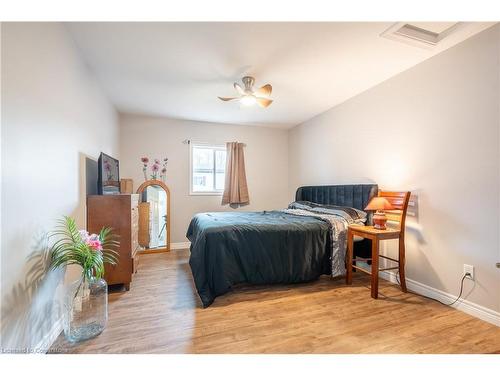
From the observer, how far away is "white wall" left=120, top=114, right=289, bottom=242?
416cm

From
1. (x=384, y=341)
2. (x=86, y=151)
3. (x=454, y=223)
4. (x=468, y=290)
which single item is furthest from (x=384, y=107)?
(x=86, y=151)

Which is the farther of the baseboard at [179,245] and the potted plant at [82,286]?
the baseboard at [179,245]

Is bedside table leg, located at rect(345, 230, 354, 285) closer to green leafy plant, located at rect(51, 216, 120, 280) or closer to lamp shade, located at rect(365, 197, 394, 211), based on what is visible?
lamp shade, located at rect(365, 197, 394, 211)

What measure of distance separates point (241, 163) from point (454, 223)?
3.41 metres

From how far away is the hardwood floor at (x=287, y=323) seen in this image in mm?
1539

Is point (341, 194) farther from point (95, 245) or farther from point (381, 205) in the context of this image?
point (95, 245)

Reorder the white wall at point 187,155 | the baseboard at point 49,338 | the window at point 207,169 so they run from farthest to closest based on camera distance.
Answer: the window at point 207,169 → the white wall at point 187,155 → the baseboard at point 49,338

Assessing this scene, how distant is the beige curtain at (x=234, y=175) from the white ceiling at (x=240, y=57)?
4.32 feet

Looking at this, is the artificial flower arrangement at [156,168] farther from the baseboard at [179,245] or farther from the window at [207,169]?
the baseboard at [179,245]

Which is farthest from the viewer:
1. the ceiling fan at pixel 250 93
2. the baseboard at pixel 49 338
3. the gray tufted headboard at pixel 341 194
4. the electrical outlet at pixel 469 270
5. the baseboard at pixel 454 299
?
the gray tufted headboard at pixel 341 194

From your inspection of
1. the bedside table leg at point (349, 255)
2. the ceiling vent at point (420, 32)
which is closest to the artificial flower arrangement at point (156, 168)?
the bedside table leg at point (349, 255)

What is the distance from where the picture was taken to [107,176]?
275 centimetres

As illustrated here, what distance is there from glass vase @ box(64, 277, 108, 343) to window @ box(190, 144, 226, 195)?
288cm

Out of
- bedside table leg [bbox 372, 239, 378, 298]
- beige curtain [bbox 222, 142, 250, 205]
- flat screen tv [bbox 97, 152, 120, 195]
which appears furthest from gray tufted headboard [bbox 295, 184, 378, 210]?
flat screen tv [bbox 97, 152, 120, 195]
